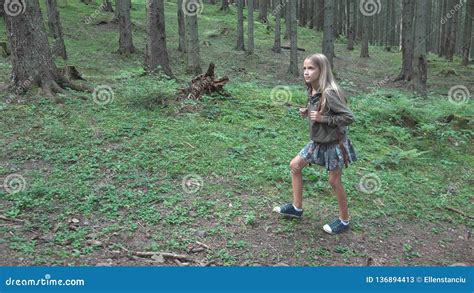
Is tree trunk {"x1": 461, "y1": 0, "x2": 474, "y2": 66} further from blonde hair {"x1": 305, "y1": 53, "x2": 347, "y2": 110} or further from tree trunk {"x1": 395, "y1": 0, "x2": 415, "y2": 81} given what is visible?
blonde hair {"x1": 305, "y1": 53, "x2": 347, "y2": 110}

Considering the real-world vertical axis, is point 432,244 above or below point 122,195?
below

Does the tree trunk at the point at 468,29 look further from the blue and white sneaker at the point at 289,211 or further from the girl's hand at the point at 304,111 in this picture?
the blue and white sneaker at the point at 289,211

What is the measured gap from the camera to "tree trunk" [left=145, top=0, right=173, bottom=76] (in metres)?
12.2

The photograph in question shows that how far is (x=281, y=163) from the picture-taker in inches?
290

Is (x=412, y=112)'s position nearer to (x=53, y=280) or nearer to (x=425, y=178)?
(x=425, y=178)

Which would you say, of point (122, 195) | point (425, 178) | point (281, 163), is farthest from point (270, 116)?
point (122, 195)

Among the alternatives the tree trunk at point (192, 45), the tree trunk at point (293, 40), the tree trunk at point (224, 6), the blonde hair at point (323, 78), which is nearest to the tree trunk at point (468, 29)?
the tree trunk at point (293, 40)

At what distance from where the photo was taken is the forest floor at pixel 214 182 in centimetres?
501

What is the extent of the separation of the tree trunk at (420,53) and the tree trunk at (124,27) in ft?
40.1

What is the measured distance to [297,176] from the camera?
536 centimetres

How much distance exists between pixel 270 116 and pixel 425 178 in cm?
372

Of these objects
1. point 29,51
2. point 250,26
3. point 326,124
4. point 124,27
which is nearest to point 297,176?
point 326,124

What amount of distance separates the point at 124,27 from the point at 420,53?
41.3 feet

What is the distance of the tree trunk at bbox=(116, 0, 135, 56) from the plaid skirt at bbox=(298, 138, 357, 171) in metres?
16.0
